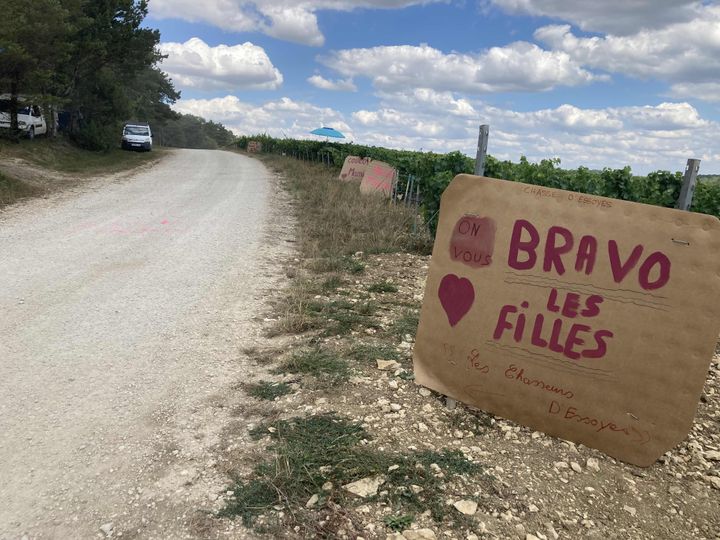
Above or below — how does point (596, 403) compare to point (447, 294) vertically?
below

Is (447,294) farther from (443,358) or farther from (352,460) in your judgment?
(352,460)

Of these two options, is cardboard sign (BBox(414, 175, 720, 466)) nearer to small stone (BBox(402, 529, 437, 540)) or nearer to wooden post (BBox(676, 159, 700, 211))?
wooden post (BBox(676, 159, 700, 211))

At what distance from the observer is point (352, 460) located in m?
2.82

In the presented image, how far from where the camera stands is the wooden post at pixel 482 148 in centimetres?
444

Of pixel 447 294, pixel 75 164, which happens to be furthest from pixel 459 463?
pixel 75 164

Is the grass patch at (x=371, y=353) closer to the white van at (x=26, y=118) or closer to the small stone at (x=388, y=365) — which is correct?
the small stone at (x=388, y=365)

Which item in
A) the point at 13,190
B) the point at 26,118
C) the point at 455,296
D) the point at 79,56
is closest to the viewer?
the point at 455,296

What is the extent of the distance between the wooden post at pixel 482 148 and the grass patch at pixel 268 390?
2470 millimetres

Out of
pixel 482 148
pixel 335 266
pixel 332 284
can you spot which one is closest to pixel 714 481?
pixel 482 148

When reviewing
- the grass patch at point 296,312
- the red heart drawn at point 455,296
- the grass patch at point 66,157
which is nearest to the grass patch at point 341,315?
the grass patch at point 296,312

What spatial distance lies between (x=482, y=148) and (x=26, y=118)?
22.1 m

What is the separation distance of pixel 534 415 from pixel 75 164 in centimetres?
2012

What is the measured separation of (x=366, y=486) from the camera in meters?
2.66

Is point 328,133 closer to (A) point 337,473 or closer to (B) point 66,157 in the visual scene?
(B) point 66,157
